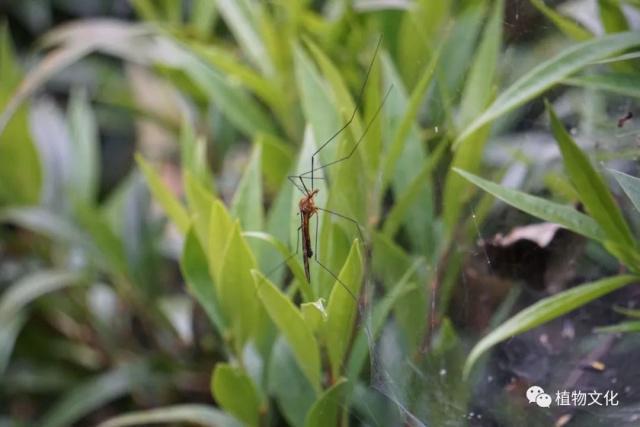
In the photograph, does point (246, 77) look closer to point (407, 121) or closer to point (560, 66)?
point (407, 121)

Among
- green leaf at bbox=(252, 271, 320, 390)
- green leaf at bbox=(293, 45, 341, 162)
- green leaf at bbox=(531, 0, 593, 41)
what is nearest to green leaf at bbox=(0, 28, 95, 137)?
green leaf at bbox=(293, 45, 341, 162)

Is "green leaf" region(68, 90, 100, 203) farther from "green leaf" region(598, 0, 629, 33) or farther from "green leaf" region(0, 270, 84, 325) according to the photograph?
"green leaf" region(598, 0, 629, 33)

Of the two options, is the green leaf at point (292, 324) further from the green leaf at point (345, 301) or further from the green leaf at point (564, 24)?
the green leaf at point (564, 24)

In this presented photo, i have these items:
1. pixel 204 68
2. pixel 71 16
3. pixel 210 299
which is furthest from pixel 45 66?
pixel 71 16

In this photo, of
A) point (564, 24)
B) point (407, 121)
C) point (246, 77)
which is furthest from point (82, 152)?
point (564, 24)

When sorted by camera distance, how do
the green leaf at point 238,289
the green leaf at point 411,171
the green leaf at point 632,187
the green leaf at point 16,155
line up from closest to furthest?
the green leaf at point 632,187, the green leaf at point 238,289, the green leaf at point 411,171, the green leaf at point 16,155

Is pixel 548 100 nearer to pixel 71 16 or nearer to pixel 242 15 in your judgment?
pixel 242 15

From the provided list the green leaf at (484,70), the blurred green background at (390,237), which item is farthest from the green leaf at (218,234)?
the green leaf at (484,70)
